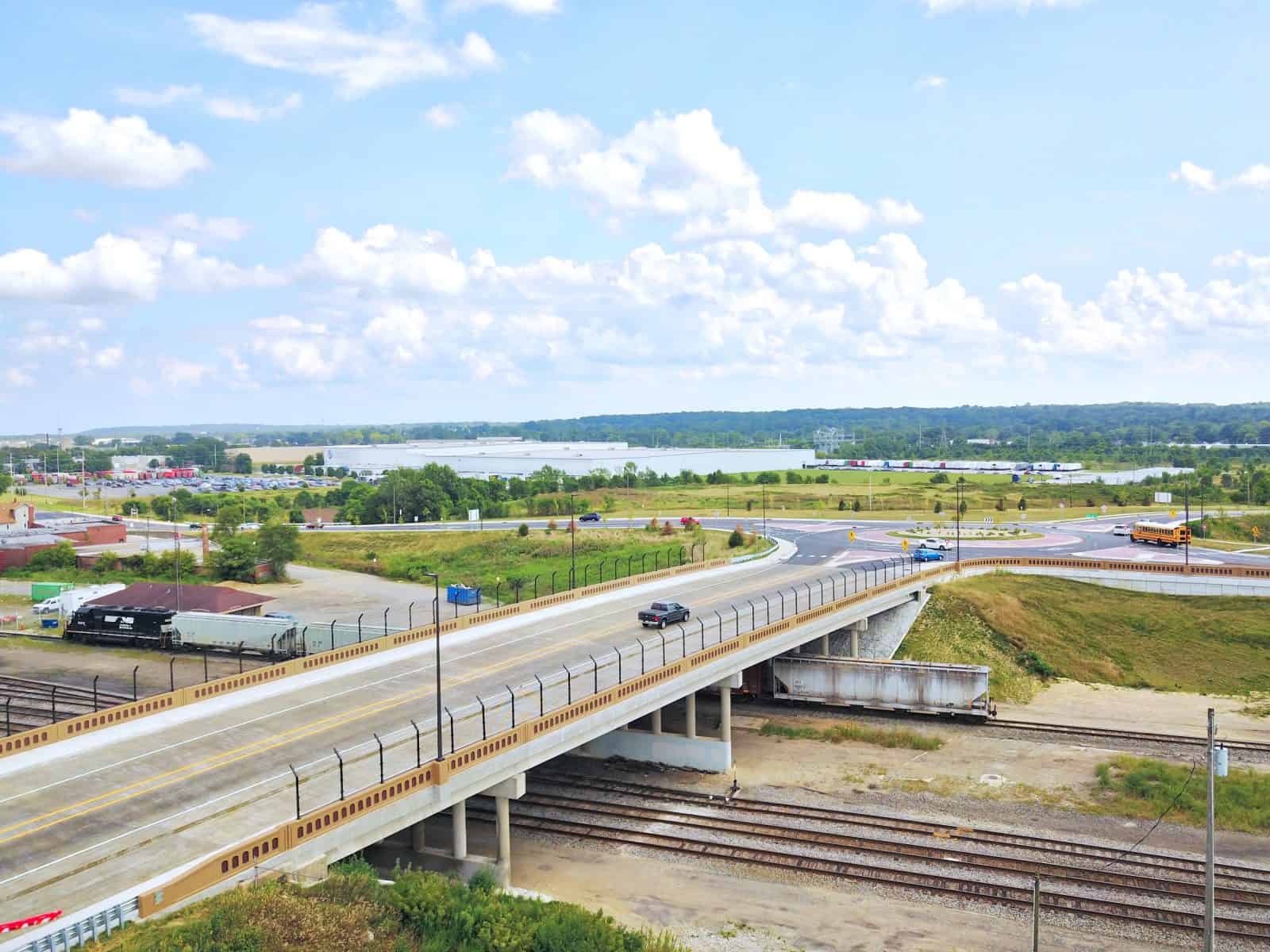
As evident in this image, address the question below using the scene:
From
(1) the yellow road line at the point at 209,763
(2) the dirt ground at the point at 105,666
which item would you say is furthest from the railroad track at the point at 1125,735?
(2) the dirt ground at the point at 105,666

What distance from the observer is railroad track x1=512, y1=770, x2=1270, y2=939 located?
99.0 ft

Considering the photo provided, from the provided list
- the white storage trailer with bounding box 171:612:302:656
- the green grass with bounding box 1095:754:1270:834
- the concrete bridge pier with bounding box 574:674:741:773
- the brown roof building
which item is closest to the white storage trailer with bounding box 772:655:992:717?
the green grass with bounding box 1095:754:1270:834

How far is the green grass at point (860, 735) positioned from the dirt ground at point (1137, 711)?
618cm

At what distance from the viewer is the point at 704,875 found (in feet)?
107

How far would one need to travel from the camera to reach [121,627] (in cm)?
6562

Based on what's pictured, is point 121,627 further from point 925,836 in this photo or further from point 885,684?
point 925,836

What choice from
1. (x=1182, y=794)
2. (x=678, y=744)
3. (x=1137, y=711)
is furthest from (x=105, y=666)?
(x=1137, y=711)

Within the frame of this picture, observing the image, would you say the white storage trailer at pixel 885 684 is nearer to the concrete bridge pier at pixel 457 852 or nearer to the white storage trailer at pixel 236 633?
the concrete bridge pier at pixel 457 852

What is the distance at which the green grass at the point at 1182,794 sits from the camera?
121 feet

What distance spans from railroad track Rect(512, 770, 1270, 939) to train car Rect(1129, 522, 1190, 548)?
50.4 m

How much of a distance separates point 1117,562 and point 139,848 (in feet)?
204

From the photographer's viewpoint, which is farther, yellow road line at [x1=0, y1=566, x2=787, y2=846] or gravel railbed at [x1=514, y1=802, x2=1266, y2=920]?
gravel railbed at [x1=514, y1=802, x2=1266, y2=920]

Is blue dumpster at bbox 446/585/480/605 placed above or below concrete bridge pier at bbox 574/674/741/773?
above

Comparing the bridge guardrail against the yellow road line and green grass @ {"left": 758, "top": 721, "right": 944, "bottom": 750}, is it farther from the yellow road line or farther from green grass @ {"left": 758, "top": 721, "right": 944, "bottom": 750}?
green grass @ {"left": 758, "top": 721, "right": 944, "bottom": 750}
